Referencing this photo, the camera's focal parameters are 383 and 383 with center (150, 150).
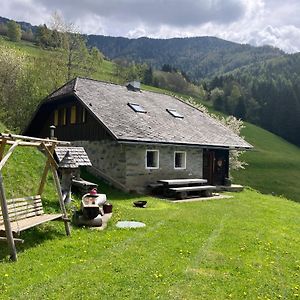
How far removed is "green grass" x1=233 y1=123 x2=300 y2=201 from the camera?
1774 inches

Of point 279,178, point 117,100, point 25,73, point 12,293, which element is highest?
point 25,73

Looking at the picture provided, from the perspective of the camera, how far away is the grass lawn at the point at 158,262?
21.5 feet

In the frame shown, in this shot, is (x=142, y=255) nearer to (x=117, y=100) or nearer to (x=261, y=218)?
(x=261, y=218)

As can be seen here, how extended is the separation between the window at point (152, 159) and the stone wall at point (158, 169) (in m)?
0.20

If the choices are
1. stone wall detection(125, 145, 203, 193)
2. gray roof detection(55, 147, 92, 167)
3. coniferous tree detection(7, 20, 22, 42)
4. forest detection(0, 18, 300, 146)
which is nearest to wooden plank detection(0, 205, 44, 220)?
gray roof detection(55, 147, 92, 167)

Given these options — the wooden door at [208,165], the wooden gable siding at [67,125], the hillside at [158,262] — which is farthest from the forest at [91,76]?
the hillside at [158,262]

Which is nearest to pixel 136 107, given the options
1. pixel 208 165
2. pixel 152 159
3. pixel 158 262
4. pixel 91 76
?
pixel 152 159

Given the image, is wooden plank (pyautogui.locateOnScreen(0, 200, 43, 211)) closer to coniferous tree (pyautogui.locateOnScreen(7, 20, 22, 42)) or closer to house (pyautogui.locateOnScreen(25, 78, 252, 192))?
house (pyautogui.locateOnScreen(25, 78, 252, 192))

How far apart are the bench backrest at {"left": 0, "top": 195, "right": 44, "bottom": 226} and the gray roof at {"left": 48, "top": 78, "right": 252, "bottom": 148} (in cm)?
883

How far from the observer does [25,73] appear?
111ft

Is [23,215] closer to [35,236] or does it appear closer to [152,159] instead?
[35,236]

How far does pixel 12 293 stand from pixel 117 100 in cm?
1827

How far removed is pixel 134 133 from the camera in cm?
1966

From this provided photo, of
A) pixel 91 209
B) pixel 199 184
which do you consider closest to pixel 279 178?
pixel 199 184
